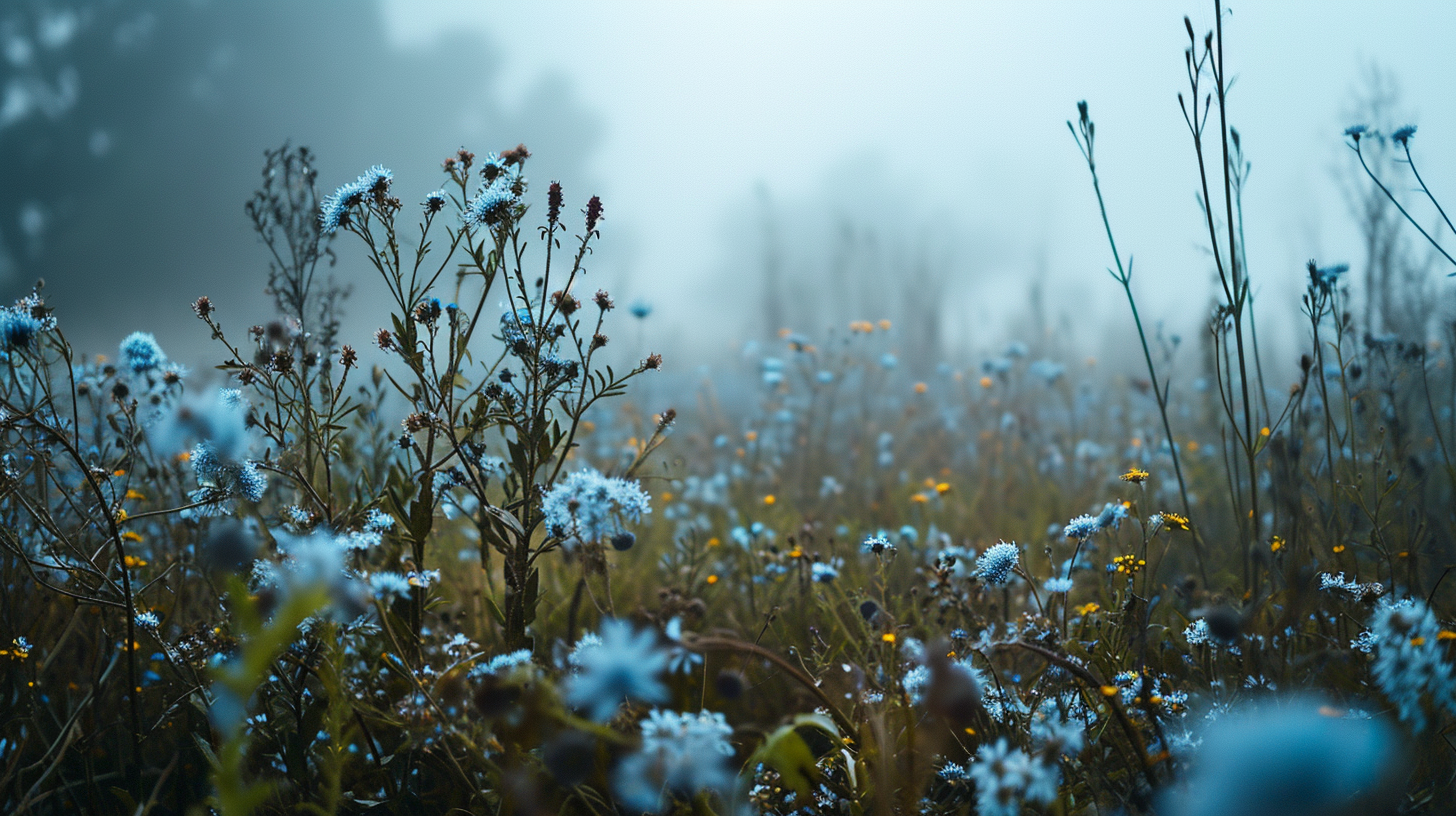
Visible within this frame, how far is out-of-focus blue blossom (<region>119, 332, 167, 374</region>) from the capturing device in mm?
1560

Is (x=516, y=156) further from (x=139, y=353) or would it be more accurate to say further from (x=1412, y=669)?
(x=1412, y=669)

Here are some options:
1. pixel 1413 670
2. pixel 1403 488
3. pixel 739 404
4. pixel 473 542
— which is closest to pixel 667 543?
pixel 473 542

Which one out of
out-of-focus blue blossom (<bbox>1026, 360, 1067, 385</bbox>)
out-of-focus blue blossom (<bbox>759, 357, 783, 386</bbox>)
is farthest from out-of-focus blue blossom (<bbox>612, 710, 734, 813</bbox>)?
out-of-focus blue blossom (<bbox>1026, 360, 1067, 385</bbox>)

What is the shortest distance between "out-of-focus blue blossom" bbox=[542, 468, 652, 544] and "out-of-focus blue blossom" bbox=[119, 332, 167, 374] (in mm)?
930

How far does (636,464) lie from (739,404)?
18.3 feet

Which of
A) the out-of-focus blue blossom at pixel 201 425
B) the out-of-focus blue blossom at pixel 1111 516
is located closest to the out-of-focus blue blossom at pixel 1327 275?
the out-of-focus blue blossom at pixel 1111 516

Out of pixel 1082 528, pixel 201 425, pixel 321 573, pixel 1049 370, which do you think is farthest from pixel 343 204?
pixel 1049 370

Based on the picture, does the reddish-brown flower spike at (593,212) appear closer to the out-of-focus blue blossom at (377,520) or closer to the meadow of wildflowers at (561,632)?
the meadow of wildflowers at (561,632)

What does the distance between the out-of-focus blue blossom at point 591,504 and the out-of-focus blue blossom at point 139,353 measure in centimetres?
93

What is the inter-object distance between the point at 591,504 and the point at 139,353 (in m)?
1.05

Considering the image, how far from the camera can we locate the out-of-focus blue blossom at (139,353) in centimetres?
156

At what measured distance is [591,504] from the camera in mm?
1221

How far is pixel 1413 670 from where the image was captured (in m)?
0.92

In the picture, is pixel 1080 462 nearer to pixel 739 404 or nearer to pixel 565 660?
pixel 739 404
